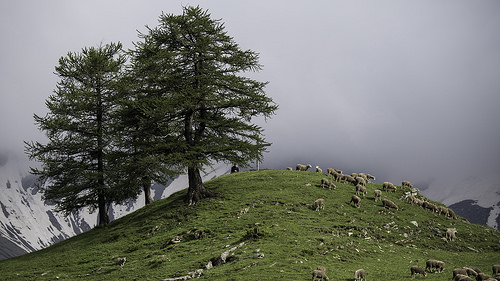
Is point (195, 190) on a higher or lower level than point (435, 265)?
higher

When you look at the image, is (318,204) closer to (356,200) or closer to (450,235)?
(356,200)

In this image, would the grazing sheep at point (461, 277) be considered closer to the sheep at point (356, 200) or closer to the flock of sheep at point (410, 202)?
the flock of sheep at point (410, 202)

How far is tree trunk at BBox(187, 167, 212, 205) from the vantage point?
35.4m

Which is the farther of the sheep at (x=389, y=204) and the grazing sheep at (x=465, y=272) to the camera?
the sheep at (x=389, y=204)

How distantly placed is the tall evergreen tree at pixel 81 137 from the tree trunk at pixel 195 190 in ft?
34.3

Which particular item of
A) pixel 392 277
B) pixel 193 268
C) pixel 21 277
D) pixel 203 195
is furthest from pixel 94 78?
pixel 392 277

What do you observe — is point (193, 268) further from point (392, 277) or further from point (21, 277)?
point (21, 277)

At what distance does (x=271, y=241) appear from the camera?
25.0 m

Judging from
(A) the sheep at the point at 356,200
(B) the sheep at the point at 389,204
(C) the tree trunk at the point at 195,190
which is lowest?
(B) the sheep at the point at 389,204

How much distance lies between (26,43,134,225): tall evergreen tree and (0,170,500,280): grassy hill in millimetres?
5632

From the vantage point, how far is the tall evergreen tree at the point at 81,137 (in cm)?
4194

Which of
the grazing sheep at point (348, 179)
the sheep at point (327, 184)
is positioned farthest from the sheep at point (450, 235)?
the grazing sheep at point (348, 179)

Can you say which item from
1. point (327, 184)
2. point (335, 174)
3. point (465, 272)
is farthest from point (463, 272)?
point (335, 174)

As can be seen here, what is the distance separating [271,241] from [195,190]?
1271 cm
